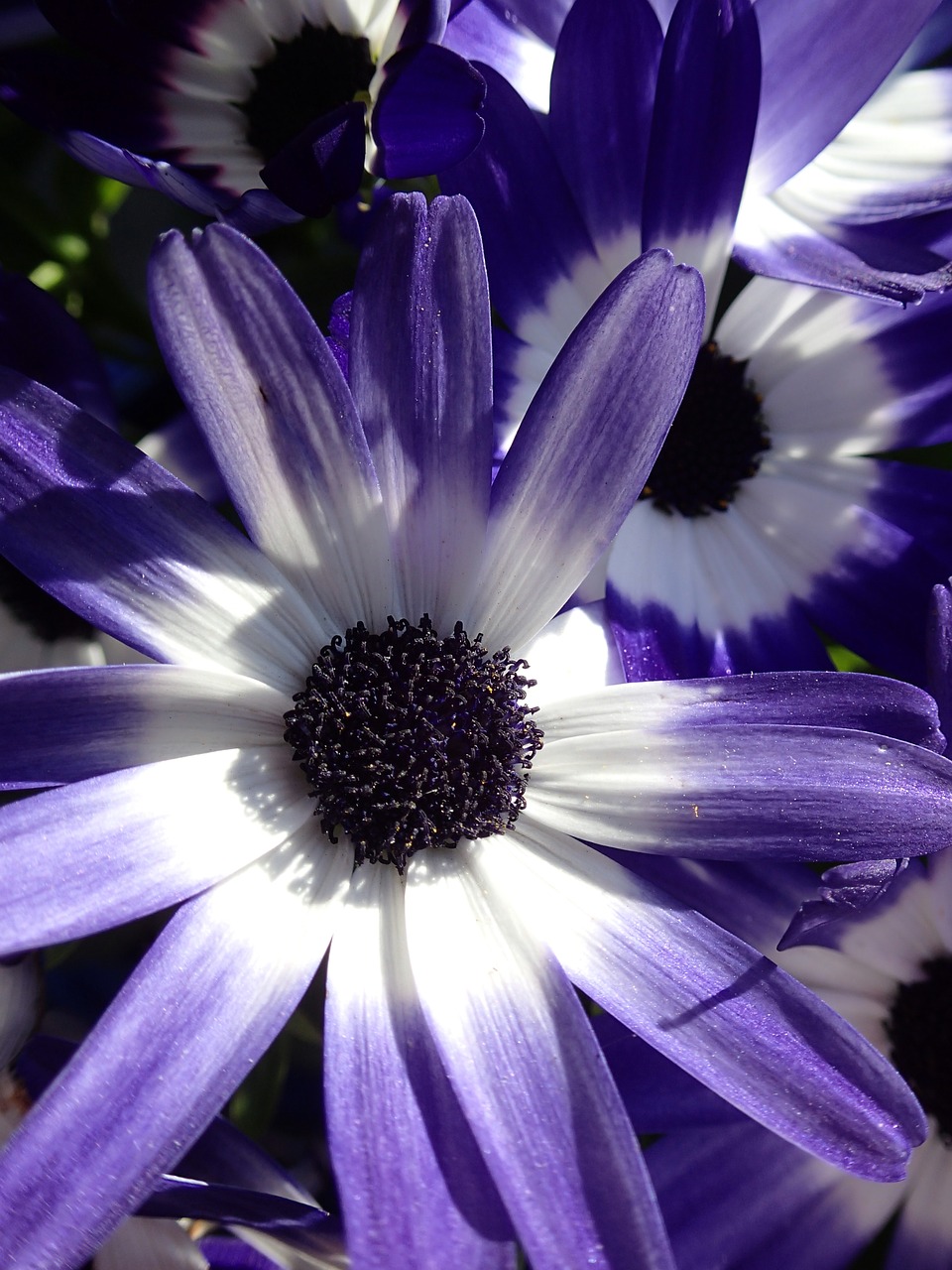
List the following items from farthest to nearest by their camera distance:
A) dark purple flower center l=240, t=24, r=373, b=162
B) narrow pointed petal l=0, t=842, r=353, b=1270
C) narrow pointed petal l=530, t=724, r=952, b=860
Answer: dark purple flower center l=240, t=24, r=373, b=162 < narrow pointed petal l=530, t=724, r=952, b=860 < narrow pointed petal l=0, t=842, r=353, b=1270

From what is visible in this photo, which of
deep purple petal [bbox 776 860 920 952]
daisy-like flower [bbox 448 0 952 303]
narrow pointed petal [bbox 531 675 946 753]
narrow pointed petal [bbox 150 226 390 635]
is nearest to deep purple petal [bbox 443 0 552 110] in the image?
daisy-like flower [bbox 448 0 952 303]

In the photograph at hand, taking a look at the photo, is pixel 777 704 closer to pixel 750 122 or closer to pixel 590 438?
pixel 590 438

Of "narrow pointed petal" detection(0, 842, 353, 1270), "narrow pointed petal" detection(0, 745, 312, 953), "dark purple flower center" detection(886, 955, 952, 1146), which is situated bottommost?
"narrow pointed petal" detection(0, 842, 353, 1270)

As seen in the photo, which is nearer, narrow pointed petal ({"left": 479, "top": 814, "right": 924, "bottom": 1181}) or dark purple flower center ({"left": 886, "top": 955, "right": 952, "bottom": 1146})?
narrow pointed petal ({"left": 479, "top": 814, "right": 924, "bottom": 1181})

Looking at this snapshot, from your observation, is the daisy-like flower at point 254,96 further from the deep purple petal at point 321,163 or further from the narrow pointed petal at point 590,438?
the narrow pointed petal at point 590,438

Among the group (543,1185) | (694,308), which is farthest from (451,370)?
(543,1185)

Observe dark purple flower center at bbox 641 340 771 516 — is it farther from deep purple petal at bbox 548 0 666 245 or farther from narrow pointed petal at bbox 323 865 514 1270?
narrow pointed petal at bbox 323 865 514 1270

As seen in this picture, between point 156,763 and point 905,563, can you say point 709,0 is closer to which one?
point 905,563

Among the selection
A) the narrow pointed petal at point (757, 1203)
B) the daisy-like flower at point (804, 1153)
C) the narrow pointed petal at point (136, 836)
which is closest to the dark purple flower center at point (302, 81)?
the narrow pointed petal at point (136, 836)
